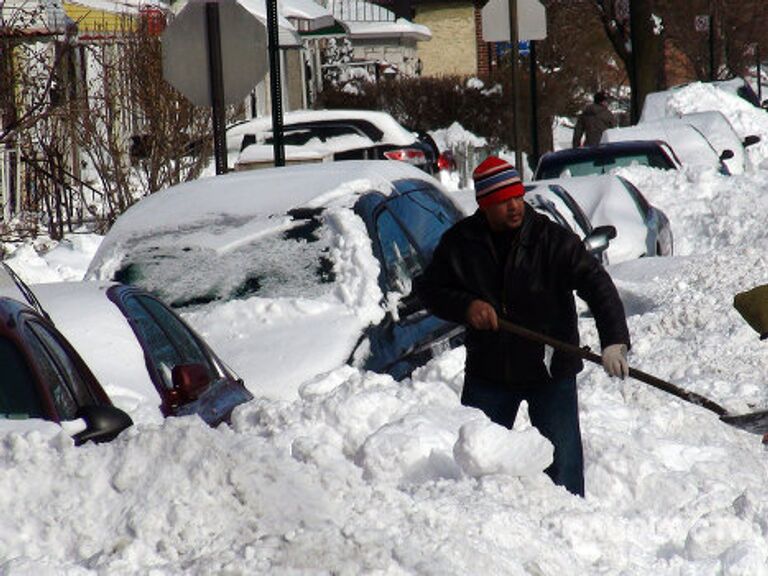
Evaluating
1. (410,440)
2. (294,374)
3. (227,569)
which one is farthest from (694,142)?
(227,569)

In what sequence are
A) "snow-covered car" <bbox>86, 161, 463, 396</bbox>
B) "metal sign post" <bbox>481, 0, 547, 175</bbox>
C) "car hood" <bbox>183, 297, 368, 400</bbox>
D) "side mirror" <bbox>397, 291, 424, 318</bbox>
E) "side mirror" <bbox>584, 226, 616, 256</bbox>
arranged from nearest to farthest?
1. "car hood" <bbox>183, 297, 368, 400</bbox>
2. "snow-covered car" <bbox>86, 161, 463, 396</bbox>
3. "side mirror" <bbox>397, 291, 424, 318</bbox>
4. "side mirror" <bbox>584, 226, 616, 256</bbox>
5. "metal sign post" <bbox>481, 0, 547, 175</bbox>

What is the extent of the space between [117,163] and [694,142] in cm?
918

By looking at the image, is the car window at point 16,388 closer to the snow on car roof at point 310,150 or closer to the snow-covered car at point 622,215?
the snow-covered car at point 622,215

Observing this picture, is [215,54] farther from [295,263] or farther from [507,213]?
[507,213]

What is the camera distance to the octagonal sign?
13172 mm

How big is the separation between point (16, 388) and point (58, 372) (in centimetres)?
24

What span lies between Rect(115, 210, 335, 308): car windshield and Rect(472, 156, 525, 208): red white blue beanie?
2155 millimetres

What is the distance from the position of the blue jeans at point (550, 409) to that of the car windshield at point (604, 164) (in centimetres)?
1308

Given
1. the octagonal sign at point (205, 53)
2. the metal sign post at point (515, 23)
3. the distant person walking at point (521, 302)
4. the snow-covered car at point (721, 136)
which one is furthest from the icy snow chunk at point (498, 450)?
the snow-covered car at point (721, 136)

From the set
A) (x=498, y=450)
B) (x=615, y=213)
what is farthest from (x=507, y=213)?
(x=615, y=213)

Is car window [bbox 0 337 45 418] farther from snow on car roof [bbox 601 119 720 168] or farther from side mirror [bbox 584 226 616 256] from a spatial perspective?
snow on car roof [bbox 601 119 720 168]

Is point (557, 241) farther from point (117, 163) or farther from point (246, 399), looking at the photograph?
point (117, 163)

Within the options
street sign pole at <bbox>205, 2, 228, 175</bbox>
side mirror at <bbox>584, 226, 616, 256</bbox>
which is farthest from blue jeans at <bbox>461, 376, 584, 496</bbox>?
street sign pole at <bbox>205, 2, 228, 175</bbox>

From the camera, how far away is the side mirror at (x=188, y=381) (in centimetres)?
720
